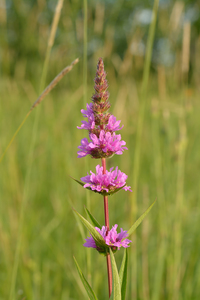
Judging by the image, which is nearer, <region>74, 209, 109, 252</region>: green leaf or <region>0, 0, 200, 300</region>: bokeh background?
<region>74, 209, 109, 252</region>: green leaf

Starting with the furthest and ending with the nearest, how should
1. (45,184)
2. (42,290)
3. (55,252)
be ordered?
(45,184) → (55,252) → (42,290)

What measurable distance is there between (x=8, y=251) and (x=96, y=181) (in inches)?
56.8

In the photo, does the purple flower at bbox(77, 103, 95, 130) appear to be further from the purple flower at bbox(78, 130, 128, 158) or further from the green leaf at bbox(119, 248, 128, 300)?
the green leaf at bbox(119, 248, 128, 300)

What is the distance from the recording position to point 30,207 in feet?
8.43

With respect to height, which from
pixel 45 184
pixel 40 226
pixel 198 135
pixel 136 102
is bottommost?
pixel 40 226

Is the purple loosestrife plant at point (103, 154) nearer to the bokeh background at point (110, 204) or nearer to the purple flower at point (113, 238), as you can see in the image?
the purple flower at point (113, 238)

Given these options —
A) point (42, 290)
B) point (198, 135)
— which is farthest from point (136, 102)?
point (42, 290)

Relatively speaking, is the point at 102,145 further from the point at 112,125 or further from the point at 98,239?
the point at 98,239

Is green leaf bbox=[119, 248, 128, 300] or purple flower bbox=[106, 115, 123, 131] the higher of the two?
purple flower bbox=[106, 115, 123, 131]

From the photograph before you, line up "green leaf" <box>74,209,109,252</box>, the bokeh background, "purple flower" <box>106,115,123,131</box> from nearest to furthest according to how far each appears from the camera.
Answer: "green leaf" <box>74,209,109,252</box> → "purple flower" <box>106,115,123,131</box> → the bokeh background

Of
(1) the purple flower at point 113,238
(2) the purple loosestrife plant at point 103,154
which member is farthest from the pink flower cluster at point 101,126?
(1) the purple flower at point 113,238

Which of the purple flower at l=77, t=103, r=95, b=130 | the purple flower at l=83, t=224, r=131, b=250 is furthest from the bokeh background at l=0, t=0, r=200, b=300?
the purple flower at l=77, t=103, r=95, b=130

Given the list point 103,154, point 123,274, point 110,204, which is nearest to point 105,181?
point 103,154

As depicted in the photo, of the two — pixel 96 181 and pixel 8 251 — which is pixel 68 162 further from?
pixel 96 181
